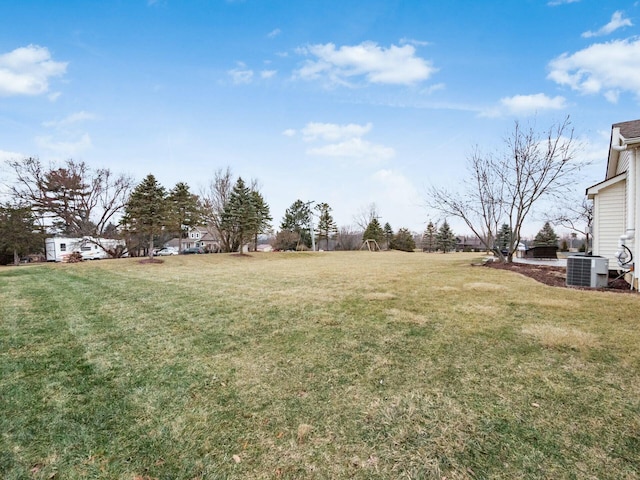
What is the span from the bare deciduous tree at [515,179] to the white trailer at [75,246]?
27.3 m

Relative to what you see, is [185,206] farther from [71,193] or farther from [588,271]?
[588,271]

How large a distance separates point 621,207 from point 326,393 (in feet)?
33.1

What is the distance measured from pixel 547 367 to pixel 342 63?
41.4 ft

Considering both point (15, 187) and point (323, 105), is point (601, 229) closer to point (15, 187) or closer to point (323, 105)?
point (323, 105)

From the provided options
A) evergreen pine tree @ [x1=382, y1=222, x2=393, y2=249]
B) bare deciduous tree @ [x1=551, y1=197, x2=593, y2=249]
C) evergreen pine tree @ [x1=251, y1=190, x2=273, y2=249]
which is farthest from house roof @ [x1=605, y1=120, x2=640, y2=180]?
evergreen pine tree @ [x1=382, y1=222, x2=393, y2=249]

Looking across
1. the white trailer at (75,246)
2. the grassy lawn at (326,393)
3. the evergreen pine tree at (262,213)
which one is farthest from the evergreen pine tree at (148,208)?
the grassy lawn at (326,393)

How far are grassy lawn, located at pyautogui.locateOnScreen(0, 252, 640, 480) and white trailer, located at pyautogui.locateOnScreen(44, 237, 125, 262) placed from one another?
25.3 m

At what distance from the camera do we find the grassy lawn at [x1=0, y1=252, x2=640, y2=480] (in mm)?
1764

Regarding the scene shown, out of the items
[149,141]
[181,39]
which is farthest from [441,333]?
[149,141]

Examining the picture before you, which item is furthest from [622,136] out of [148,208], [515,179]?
[148,208]

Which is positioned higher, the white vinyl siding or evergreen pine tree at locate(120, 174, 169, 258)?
evergreen pine tree at locate(120, 174, 169, 258)

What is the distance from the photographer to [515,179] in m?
12.5

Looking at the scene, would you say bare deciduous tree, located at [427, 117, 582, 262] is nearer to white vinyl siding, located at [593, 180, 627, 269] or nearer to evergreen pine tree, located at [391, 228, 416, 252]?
white vinyl siding, located at [593, 180, 627, 269]

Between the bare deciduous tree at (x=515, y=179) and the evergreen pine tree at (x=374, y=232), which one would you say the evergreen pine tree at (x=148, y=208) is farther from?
the evergreen pine tree at (x=374, y=232)
